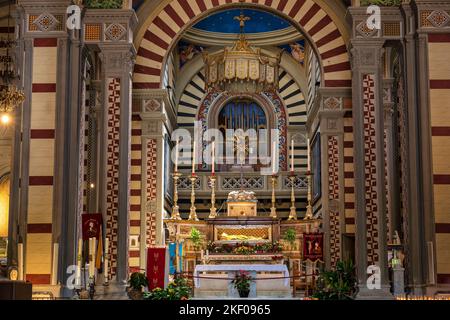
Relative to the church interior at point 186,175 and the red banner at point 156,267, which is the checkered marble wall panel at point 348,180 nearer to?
the church interior at point 186,175

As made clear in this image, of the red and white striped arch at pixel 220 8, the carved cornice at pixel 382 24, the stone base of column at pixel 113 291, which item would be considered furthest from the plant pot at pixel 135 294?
the carved cornice at pixel 382 24

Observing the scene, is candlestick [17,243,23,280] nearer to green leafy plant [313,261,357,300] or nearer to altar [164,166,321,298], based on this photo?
altar [164,166,321,298]

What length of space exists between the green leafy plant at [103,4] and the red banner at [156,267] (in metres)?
5.04

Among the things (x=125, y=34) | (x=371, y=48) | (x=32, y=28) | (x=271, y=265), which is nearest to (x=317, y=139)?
(x=271, y=265)

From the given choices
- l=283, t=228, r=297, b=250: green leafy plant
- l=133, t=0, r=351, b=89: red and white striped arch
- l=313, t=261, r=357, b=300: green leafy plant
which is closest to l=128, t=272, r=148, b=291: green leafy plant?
l=313, t=261, r=357, b=300: green leafy plant

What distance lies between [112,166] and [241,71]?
5.20 m

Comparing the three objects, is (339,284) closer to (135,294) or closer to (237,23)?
(135,294)

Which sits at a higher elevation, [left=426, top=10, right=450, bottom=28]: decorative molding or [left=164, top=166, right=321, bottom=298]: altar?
[left=426, top=10, right=450, bottom=28]: decorative molding

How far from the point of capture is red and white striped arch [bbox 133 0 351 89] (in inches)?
771

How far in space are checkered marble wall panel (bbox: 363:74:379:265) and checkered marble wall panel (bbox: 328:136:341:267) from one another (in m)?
3.58

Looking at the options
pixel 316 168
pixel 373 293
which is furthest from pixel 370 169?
pixel 316 168

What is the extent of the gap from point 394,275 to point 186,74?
1468 cm

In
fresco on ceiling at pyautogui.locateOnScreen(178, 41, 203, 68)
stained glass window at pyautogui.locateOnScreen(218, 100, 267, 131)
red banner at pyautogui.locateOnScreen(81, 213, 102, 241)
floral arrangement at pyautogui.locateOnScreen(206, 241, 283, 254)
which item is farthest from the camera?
stained glass window at pyautogui.locateOnScreen(218, 100, 267, 131)
